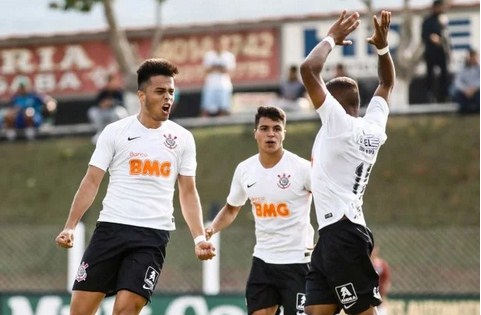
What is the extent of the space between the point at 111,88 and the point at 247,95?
20.7ft

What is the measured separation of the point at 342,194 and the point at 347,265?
0.51 metres

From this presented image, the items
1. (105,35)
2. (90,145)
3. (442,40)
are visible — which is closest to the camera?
(442,40)

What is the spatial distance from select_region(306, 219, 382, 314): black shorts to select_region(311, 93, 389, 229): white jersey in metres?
0.09

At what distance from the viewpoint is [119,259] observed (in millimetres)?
10828

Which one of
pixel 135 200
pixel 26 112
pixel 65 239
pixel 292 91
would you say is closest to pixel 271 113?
pixel 135 200

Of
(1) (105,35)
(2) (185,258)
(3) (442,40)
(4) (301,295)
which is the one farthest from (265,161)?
(1) (105,35)

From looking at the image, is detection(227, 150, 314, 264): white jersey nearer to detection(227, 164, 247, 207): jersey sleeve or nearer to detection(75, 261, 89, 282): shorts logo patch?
detection(227, 164, 247, 207): jersey sleeve

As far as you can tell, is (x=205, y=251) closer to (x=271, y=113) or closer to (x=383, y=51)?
(x=271, y=113)

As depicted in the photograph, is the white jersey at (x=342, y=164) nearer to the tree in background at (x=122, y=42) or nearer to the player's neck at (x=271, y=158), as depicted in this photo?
the player's neck at (x=271, y=158)

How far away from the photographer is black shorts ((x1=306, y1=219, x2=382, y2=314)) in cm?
1027

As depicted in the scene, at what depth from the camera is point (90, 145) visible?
3030 centimetres

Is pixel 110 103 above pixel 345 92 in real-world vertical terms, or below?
below

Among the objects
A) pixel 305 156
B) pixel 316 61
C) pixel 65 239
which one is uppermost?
pixel 316 61

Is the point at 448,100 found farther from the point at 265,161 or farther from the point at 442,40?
the point at 265,161
